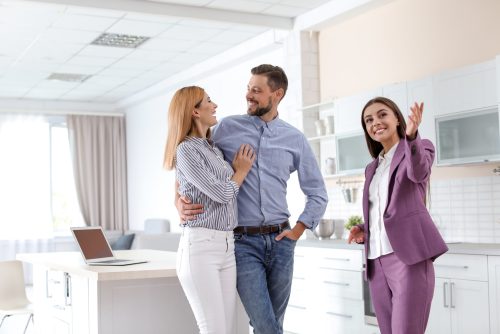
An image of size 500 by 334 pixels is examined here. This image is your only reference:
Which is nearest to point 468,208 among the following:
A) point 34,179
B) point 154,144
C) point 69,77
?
point 69,77

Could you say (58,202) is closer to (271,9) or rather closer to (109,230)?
(109,230)

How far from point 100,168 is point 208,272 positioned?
9.15 m

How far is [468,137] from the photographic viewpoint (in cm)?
468

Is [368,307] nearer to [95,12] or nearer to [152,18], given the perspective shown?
[152,18]

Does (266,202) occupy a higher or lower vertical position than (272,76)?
lower

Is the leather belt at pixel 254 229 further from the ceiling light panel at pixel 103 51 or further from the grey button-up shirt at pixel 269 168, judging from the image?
the ceiling light panel at pixel 103 51

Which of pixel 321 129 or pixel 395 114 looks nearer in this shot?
pixel 395 114

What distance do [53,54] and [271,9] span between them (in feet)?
9.04

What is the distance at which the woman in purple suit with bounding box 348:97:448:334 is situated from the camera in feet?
8.42

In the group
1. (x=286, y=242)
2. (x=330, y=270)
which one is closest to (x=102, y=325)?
(x=286, y=242)

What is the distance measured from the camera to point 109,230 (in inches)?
445

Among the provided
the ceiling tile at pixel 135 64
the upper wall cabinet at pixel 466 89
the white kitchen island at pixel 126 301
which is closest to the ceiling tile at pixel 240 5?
the upper wall cabinet at pixel 466 89

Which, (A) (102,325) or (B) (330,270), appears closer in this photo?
(A) (102,325)

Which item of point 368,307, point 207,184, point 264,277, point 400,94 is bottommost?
point 368,307
